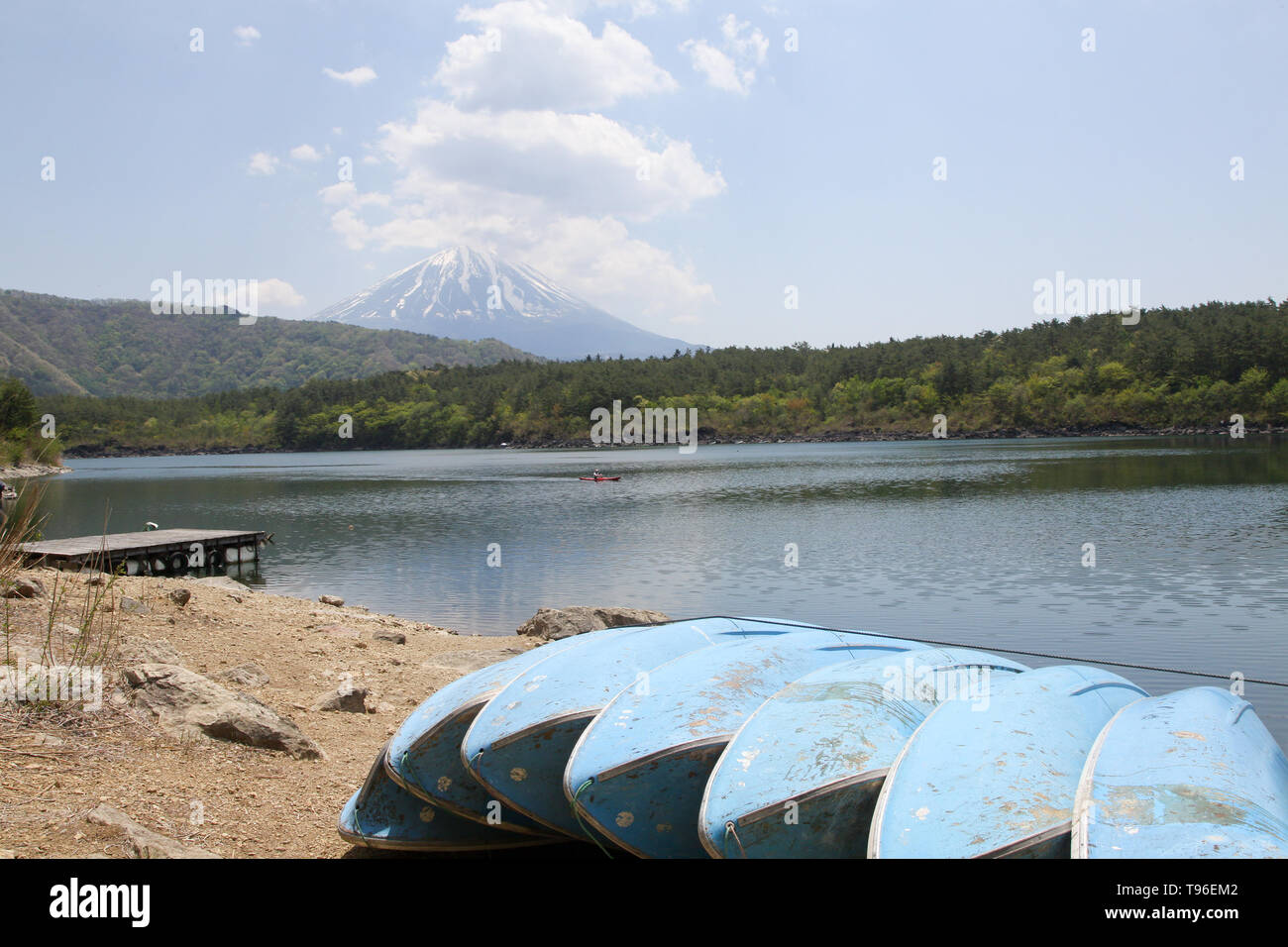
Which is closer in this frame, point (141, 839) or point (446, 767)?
point (141, 839)

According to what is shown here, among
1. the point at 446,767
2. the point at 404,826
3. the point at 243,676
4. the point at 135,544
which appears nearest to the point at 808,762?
the point at 446,767

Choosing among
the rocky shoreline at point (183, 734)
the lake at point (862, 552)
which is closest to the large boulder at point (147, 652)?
the rocky shoreline at point (183, 734)

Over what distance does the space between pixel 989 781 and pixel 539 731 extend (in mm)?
2298

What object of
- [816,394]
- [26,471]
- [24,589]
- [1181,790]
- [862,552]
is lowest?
[862,552]

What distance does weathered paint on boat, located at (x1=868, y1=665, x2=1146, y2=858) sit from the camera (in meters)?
3.61

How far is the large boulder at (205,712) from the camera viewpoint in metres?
6.36

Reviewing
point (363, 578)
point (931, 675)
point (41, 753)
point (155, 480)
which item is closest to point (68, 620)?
point (41, 753)

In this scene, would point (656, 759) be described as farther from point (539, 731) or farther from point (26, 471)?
point (26, 471)

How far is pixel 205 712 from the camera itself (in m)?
6.46

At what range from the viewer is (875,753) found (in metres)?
4.39

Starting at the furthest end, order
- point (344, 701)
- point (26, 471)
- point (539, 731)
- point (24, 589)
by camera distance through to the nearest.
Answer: point (26, 471) < point (24, 589) < point (344, 701) < point (539, 731)
